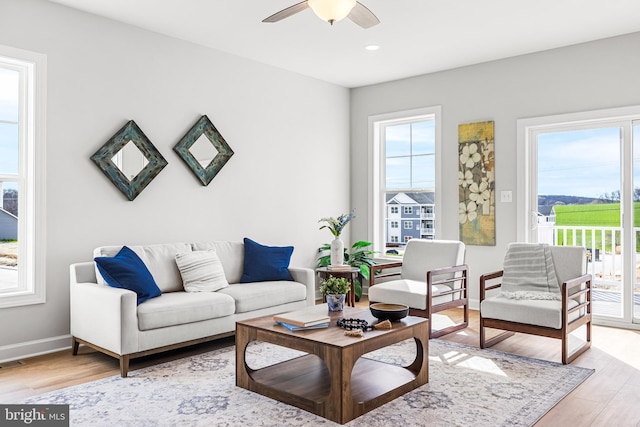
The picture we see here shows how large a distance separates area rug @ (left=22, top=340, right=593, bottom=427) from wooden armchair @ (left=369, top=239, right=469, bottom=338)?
2.04 ft

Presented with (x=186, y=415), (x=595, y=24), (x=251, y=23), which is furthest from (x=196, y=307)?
(x=595, y=24)

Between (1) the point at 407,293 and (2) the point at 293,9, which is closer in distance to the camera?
(2) the point at 293,9

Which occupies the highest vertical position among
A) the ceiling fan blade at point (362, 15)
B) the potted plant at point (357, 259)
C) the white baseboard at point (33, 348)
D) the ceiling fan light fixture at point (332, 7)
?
the ceiling fan blade at point (362, 15)

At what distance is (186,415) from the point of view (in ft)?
9.07

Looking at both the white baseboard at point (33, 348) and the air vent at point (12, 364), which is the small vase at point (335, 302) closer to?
the white baseboard at point (33, 348)

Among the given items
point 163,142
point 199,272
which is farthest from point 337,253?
point 163,142

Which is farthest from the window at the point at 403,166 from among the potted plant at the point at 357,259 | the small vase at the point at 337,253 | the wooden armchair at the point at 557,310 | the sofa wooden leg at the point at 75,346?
the sofa wooden leg at the point at 75,346

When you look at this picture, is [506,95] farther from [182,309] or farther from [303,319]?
[182,309]

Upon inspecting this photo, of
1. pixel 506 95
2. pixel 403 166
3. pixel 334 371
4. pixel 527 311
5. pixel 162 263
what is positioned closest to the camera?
pixel 334 371

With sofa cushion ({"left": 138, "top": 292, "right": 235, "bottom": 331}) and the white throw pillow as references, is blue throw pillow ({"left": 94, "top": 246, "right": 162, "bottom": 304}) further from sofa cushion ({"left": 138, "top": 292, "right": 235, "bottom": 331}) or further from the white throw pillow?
the white throw pillow

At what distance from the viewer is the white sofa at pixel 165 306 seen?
3432 mm

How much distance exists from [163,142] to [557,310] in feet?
11.7

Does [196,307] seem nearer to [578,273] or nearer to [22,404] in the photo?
[22,404]

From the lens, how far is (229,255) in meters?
4.80
